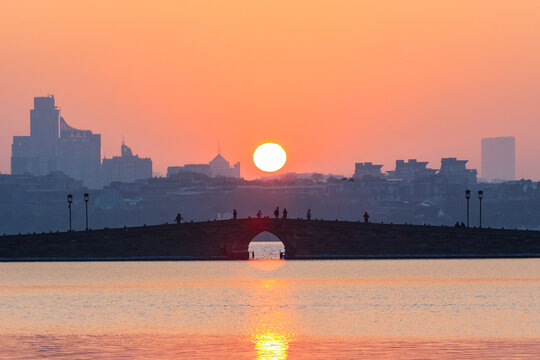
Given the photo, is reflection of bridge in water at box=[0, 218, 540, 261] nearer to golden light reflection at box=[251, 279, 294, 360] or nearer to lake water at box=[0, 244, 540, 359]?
lake water at box=[0, 244, 540, 359]

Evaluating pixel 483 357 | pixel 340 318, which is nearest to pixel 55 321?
pixel 340 318

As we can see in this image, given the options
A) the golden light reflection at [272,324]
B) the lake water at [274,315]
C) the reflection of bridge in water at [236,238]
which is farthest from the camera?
the reflection of bridge in water at [236,238]

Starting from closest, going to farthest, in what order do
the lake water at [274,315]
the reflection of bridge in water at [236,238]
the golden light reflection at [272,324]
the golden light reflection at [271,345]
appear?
1. the golden light reflection at [271,345]
2. the golden light reflection at [272,324]
3. the lake water at [274,315]
4. the reflection of bridge in water at [236,238]

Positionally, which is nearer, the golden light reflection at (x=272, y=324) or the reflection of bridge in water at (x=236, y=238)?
the golden light reflection at (x=272, y=324)

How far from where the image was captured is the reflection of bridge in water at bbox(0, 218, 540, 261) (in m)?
106

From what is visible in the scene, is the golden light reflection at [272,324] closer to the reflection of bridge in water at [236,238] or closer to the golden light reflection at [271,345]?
the golden light reflection at [271,345]

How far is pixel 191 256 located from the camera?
10944 centimetres

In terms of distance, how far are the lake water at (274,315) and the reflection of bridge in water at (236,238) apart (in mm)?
11828

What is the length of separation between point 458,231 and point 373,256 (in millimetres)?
7942

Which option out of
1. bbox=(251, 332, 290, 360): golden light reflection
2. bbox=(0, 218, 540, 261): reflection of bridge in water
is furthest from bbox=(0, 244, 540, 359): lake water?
bbox=(0, 218, 540, 261): reflection of bridge in water

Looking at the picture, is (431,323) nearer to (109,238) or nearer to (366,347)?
(366,347)

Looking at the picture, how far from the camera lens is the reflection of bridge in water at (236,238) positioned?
347 feet

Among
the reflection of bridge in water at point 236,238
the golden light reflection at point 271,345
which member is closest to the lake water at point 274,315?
the golden light reflection at point 271,345

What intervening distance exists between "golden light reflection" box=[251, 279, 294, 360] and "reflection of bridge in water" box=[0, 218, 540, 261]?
3272 centimetres
